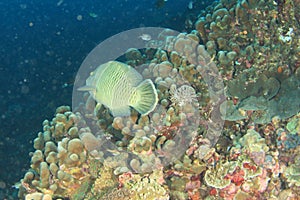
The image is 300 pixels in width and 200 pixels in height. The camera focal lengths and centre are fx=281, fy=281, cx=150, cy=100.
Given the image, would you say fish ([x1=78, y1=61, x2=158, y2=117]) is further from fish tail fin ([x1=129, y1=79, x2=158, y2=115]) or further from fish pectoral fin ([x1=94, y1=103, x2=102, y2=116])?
fish pectoral fin ([x1=94, y1=103, x2=102, y2=116])

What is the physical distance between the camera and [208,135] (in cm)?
325

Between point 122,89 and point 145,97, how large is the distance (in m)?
0.27

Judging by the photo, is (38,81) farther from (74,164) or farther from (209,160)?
(209,160)

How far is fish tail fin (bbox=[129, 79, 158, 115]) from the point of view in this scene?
8.19 feet

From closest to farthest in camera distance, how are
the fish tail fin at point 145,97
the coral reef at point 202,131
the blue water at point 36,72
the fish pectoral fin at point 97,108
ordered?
the fish tail fin at point 145,97 → the coral reef at point 202,131 → the fish pectoral fin at point 97,108 → the blue water at point 36,72

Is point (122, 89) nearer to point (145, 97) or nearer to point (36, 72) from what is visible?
point (145, 97)

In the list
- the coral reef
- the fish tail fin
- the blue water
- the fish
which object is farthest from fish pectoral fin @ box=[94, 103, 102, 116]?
the blue water

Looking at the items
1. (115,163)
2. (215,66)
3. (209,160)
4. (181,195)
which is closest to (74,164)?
(115,163)

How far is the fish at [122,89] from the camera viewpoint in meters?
2.52

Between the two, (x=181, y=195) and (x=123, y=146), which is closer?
(x=181, y=195)

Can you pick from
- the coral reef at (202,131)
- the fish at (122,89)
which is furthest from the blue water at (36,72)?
the fish at (122,89)

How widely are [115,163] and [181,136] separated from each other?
2.58ft

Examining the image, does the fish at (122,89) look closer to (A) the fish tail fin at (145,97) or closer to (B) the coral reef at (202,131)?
(A) the fish tail fin at (145,97)

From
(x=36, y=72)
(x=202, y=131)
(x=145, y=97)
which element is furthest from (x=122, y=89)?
(x=36, y=72)
